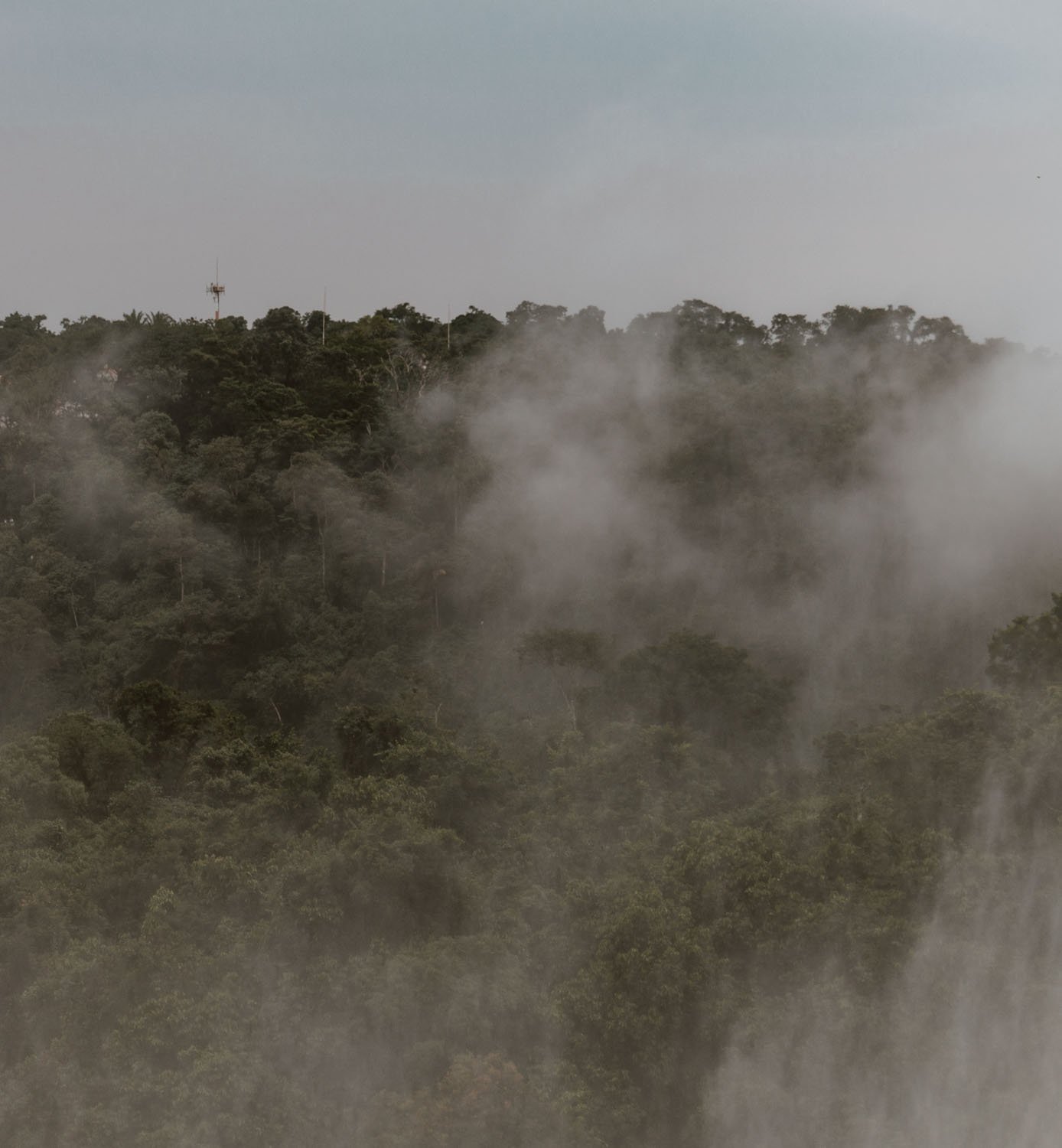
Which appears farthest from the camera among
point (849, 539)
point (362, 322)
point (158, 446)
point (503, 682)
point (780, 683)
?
point (362, 322)

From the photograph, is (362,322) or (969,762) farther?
(362,322)

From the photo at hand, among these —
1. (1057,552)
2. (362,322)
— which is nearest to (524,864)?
(1057,552)

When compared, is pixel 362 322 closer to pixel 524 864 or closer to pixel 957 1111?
pixel 524 864

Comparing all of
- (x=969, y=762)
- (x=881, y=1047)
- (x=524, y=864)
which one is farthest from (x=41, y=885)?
(x=969, y=762)

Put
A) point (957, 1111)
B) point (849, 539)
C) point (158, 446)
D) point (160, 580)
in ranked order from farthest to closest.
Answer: point (158, 446)
point (160, 580)
point (849, 539)
point (957, 1111)

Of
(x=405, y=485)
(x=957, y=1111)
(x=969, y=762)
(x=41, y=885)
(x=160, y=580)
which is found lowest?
(x=957, y=1111)

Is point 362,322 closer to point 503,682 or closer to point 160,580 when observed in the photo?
point 160,580

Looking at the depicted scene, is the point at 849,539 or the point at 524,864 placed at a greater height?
the point at 849,539
